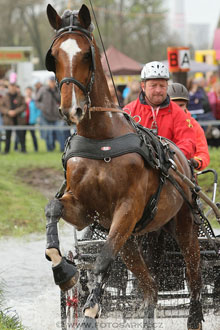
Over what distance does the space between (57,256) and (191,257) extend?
1.85 meters

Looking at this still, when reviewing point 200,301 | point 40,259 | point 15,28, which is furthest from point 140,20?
point 200,301

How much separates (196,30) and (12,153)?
4446cm

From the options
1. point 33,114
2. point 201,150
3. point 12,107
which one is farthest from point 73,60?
point 33,114

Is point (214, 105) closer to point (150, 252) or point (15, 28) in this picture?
point (150, 252)

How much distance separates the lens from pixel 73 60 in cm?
508

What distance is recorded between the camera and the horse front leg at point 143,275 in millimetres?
6266

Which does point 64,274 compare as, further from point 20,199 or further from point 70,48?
point 20,199

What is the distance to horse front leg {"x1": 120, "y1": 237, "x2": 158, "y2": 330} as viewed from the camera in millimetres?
6266

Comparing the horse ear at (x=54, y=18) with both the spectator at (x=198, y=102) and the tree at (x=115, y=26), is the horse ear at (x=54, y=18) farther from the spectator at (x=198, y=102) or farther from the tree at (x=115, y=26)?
the tree at (x=115, y=26)

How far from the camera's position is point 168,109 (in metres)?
6.82

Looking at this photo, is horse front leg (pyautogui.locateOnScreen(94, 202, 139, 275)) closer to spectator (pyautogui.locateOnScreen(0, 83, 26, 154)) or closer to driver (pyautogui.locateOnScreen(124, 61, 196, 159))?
driver (pyautogui.locateOnScreen(124, 61, 196, 159))

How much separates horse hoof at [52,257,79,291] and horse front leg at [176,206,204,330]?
163cm

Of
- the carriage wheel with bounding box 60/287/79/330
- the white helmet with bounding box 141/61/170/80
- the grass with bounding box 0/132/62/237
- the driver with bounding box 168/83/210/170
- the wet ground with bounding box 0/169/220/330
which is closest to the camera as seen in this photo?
the carriage wheel with bounding box 60/287/79/330

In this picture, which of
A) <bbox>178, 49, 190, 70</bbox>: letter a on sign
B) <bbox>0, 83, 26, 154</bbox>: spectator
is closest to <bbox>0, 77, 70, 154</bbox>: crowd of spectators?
<bbox>0, 83, 26, 154</bbox>: spectator
